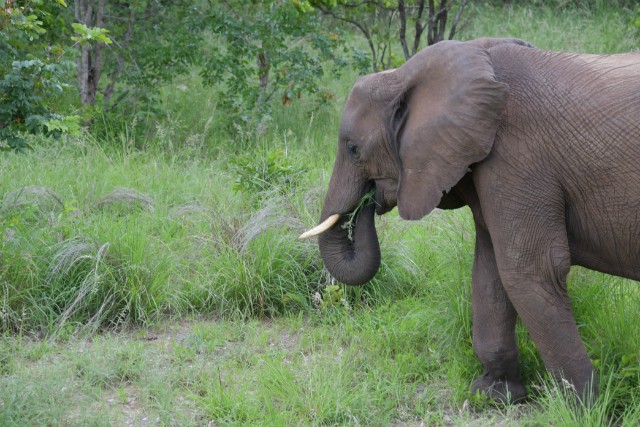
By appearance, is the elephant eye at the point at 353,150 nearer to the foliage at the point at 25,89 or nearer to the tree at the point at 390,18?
the foliage at the point at 25,89

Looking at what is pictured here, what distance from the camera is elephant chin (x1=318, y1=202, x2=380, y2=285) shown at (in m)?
4.92

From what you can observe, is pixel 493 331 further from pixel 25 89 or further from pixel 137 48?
pixel 137 48

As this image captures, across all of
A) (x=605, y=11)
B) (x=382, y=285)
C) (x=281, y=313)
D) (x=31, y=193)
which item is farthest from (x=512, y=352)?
(x=605, y=11)

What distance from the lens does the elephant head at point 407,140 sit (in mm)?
4184

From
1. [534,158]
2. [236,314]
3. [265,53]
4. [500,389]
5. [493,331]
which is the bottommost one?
[236,314]

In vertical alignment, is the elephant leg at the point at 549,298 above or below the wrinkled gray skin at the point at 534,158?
below

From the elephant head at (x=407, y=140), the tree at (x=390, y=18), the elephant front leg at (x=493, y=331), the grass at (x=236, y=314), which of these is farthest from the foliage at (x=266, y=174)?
the tree at (x=390, y=18)

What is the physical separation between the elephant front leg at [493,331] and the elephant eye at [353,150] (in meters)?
0.73

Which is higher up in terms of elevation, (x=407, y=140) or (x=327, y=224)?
(x=407, y=140)

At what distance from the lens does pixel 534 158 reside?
415 centimetres

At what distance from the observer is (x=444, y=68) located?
14.1ft

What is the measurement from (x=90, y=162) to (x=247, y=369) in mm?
3483

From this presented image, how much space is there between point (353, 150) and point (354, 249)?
591 millimetres

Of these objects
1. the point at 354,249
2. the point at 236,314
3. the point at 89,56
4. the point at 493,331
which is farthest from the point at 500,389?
the point at 89,56
